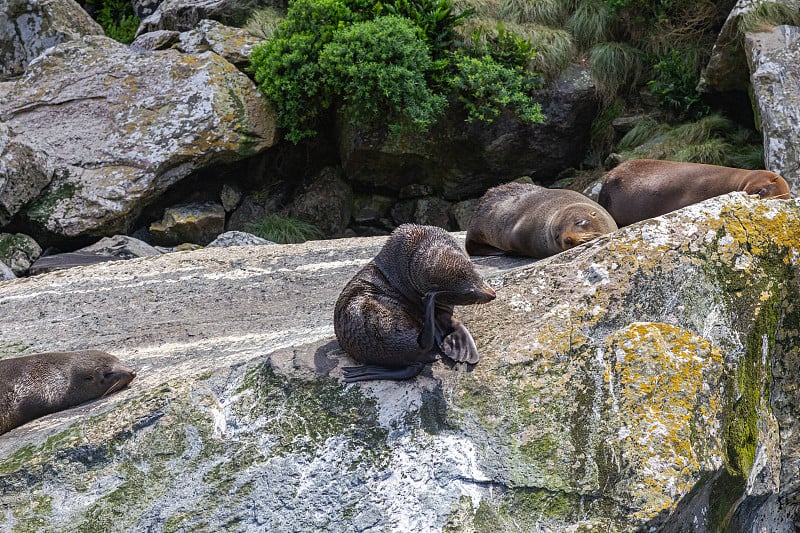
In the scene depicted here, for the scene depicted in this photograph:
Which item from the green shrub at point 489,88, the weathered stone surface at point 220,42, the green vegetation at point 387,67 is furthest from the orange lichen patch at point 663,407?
the weathered stone surface at point 220,42

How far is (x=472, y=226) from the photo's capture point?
261 inches

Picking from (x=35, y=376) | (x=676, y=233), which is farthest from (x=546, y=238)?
(x=35, y=376)

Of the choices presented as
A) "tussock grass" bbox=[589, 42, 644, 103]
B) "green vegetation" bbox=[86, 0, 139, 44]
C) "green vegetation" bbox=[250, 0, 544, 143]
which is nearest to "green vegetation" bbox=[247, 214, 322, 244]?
"green vegetation" bbox=[250, 0, 544, 143]

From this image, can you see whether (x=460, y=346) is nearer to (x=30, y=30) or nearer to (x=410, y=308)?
(x=410, y=308)

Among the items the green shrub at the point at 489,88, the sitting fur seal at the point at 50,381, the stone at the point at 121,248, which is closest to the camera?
the sitting fur seal at the point at 50,381

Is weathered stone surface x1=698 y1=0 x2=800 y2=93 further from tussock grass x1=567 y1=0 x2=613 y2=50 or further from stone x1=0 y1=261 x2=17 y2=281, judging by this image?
stone x1=0 y1=261 x2=17 y2=281

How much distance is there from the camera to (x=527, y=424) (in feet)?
9.80

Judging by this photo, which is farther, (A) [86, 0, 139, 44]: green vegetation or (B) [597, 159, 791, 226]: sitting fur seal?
(A) [86, 0, 139, 44]: green vegetation

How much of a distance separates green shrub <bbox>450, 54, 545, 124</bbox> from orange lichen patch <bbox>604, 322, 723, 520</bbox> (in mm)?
7704

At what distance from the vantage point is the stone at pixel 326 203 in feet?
37.8

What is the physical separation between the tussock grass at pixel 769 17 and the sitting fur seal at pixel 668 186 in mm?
3060

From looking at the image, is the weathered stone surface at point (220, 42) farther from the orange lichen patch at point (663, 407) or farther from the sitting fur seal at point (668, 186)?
the orange lichen patch at point (663, 407)

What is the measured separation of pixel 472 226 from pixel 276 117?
5.07 metres

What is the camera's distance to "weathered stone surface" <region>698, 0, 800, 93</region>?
30.8 ft
